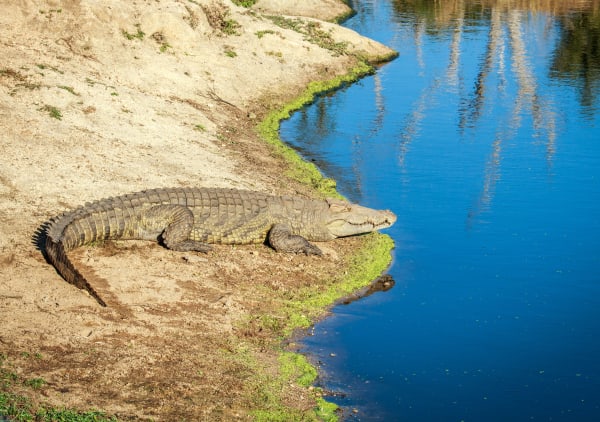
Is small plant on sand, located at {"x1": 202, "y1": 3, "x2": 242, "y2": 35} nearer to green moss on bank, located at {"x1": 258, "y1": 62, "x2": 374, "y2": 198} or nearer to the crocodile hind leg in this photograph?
green moss on bank, located at {"x1": 258, "y1": 62, "x2": 374, "y2": 198}

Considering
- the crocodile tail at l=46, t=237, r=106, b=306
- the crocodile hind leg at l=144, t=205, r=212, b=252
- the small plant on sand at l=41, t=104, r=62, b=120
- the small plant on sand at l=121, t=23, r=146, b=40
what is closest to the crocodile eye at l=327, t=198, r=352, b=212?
the crocodile hind leg at l=144, t=205, r=212, b=252

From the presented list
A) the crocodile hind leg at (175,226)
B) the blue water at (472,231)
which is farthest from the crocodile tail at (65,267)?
the blue water at (472,231)

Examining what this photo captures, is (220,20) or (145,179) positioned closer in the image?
(145,179)

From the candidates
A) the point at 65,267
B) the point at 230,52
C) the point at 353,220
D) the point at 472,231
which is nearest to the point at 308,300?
the point at 353,220

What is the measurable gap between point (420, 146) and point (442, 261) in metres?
5.79

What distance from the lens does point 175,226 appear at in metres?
11.2

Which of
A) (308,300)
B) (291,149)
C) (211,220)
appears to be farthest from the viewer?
(291,149)

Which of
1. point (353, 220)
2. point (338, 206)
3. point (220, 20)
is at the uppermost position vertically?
point (220, 20)

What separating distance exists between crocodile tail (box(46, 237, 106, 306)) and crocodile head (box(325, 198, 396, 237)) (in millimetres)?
4149

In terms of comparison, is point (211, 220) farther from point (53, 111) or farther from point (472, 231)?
point (53, 111)

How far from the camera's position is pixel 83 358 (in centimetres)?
803

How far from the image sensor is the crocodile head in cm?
1241

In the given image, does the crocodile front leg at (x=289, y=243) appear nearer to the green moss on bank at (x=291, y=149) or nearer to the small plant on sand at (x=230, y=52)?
the green moss on bank at (x=291, y=149)

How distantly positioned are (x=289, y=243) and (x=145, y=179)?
2.87 m
